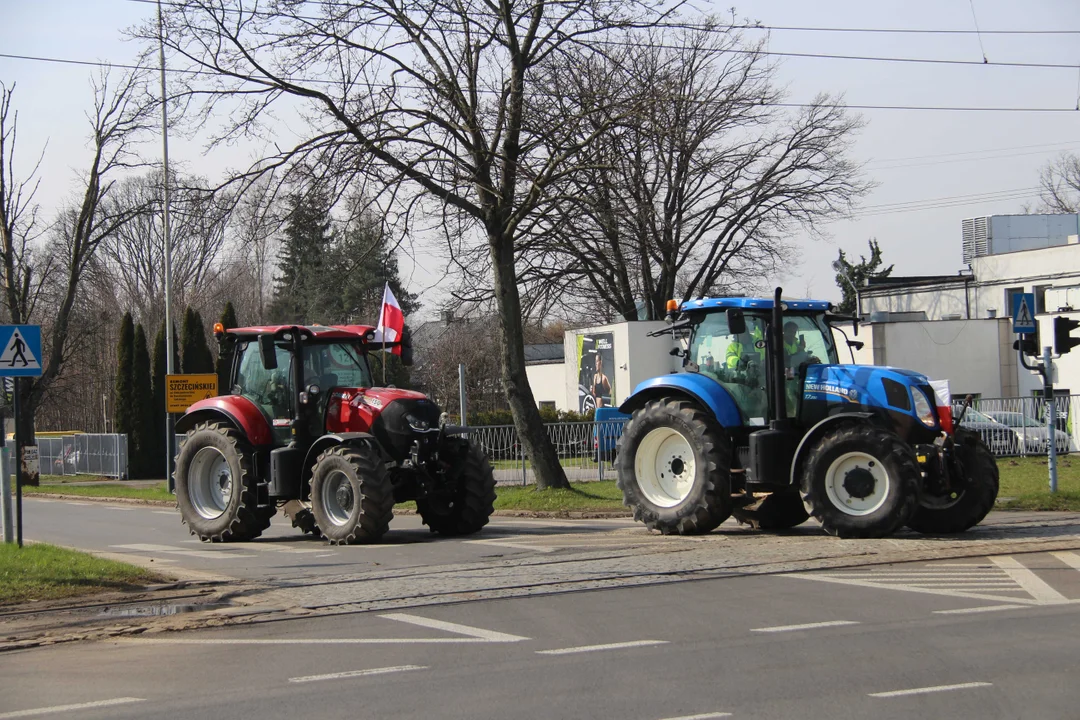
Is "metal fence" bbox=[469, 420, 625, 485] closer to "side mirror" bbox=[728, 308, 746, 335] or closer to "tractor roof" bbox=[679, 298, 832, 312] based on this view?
"tractor roof" bbox=[679, 298, 832, 312]

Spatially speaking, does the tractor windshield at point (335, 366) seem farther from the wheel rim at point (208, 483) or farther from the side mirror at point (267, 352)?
the wheel rim at point (208, 483)

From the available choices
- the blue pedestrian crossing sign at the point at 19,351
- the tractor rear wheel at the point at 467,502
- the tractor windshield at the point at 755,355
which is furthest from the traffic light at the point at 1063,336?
the blue pedestrian crossing sign at the point at 19,351

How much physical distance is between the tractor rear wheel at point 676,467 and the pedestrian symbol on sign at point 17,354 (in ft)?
23.2

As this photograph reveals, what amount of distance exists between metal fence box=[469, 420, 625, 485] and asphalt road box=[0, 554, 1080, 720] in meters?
16.3

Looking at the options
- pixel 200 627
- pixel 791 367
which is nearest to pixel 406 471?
pixel 791 367

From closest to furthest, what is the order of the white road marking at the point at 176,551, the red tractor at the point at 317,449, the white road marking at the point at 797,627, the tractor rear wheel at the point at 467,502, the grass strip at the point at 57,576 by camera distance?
the white road marking at the point at 797,627 → the grass strip at the point at 57,576 → the white road marking at the point at 176,551 → the red tractor at the point at 317,449 → the tractor rear wheel at the point at 467,502

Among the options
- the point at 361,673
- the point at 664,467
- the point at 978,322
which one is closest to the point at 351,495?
the point at 664,467

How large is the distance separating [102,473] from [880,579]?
129 feet

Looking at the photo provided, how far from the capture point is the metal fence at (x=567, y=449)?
26.4 meters

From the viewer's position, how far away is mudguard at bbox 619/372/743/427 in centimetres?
1414

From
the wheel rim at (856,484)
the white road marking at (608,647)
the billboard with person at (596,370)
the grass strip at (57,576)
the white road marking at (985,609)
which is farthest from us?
the billboard with person at (596,370)

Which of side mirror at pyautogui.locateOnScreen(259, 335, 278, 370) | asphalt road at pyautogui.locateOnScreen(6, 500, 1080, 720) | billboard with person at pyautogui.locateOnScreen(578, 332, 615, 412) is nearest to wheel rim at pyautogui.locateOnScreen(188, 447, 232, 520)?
side mirror at pyautogui.locateOnScreen(259, 335, 278, 370)

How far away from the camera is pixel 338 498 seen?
15031 millimetres

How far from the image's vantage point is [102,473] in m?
44.6
